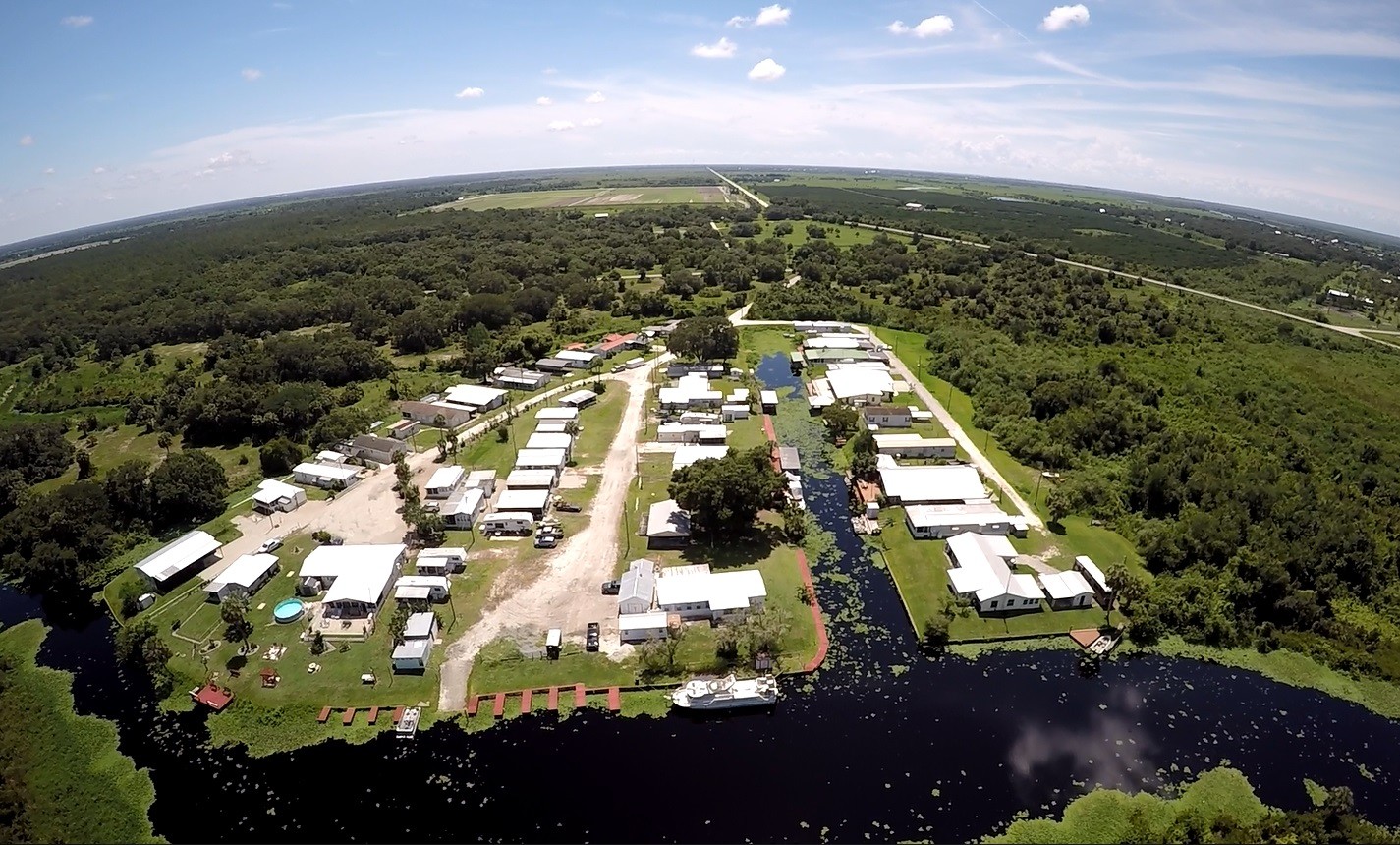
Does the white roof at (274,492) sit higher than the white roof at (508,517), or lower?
higher

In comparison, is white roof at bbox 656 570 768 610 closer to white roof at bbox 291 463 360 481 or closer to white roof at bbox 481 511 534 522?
white roof at bbox 481 511 534 522

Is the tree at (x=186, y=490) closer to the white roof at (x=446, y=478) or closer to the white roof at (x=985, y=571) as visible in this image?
the white roof at (x=446, y=478)

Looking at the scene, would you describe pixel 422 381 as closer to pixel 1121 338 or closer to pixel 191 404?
pixel 191 404

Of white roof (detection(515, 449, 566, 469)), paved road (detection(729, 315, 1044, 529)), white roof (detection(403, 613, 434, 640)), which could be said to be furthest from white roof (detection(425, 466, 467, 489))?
paved road (detection(729, 315, 1044, 529))

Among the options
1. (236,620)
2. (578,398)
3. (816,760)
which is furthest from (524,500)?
(816,760)

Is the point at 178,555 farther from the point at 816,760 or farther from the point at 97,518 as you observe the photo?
the point at 816,760

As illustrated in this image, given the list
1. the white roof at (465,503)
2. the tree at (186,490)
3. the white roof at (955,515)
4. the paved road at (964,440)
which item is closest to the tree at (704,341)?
the paved road at (964,440)

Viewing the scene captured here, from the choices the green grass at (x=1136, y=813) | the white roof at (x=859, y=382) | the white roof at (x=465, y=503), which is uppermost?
the white roof at (x=859, y=382)
